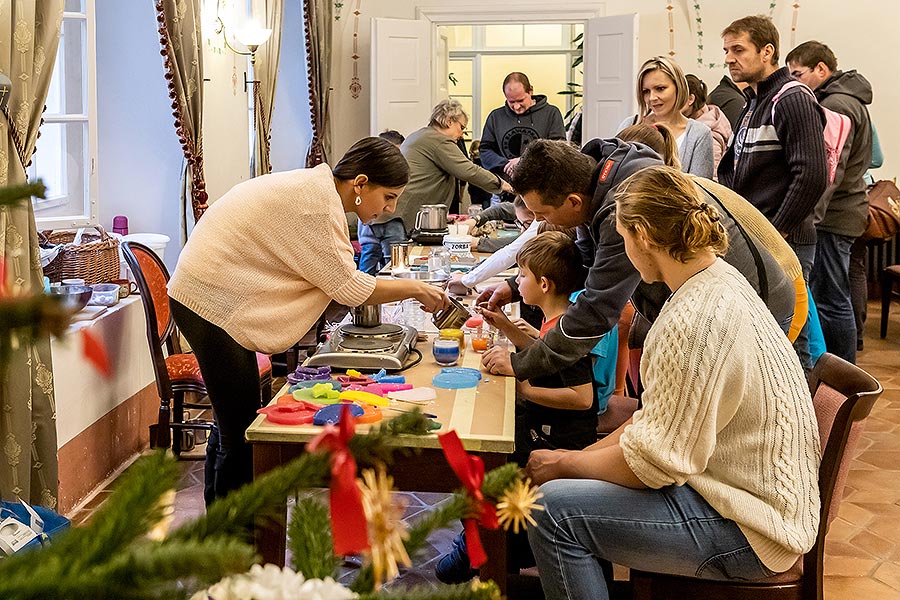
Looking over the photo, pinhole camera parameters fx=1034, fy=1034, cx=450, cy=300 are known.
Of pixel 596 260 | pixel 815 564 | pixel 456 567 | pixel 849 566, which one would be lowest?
pixel 849 566

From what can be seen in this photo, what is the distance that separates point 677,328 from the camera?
→ 2.13m

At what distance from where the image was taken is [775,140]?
4297mm

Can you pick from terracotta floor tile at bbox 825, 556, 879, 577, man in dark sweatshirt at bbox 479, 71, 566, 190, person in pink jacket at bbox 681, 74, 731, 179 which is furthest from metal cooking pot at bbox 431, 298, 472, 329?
man in dark sweatshirt at bbox 479, 71, 566, 190

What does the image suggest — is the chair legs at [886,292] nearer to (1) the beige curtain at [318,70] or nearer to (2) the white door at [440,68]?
(2) the white door at [440,68]

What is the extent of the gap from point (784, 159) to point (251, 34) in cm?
387

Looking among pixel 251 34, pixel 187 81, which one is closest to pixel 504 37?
pixel 251 34

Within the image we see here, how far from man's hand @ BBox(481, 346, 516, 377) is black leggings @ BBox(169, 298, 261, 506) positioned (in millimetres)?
705

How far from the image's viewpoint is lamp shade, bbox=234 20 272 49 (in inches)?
268

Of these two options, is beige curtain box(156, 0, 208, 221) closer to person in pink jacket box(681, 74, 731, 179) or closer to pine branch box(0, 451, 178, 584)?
person in pink jacket box(681, 74, 731, 179)

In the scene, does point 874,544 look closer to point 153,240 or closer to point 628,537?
point 628,537

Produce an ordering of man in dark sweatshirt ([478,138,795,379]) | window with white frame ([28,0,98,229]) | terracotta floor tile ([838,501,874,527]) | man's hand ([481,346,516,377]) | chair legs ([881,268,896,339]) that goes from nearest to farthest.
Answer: man in dark sweatshirt ([478,138,795,379]) → man's hand ([481,346,516,377]) → terracotta floor tile ([838,501,874,527]) → window with white frame ([28,0,98,229]) → chair legs ([881,268,896,339])

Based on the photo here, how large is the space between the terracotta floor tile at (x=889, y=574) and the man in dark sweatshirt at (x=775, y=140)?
1.43 m

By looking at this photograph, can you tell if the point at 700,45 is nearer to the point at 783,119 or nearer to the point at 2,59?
the point at 783,119

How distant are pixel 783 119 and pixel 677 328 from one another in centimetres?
241
